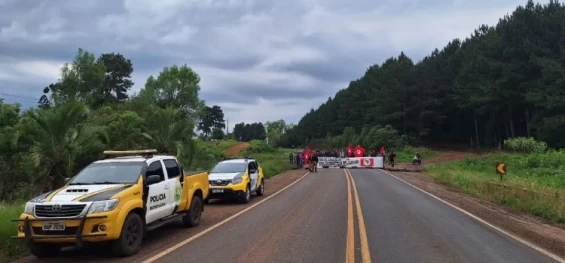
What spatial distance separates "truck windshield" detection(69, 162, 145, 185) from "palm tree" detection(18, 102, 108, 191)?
9.24m

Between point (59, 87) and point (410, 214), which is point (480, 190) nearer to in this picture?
point (410, 214)

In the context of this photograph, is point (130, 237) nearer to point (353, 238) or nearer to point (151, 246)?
point (151, 246)

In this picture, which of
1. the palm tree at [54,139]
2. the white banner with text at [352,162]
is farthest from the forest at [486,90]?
the palm tree at [54,139]

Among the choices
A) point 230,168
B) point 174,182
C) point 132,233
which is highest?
point 230,168

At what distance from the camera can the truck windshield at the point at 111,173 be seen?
10.3m

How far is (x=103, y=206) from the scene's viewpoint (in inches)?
355

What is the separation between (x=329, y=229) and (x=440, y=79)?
75.4 m

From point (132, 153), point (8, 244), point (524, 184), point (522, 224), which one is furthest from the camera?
point (524, 184)

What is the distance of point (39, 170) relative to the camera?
67.4ft

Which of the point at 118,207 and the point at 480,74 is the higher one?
the point at 480,74

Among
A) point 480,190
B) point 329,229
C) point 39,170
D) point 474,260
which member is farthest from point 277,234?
point 480,190

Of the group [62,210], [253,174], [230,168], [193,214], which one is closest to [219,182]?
[230,168]

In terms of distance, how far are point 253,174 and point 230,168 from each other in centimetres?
100

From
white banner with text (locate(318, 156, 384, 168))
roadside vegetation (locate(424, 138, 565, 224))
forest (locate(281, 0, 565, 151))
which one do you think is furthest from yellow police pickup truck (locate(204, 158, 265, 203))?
forest (locate(281, 0, 565, 151))
